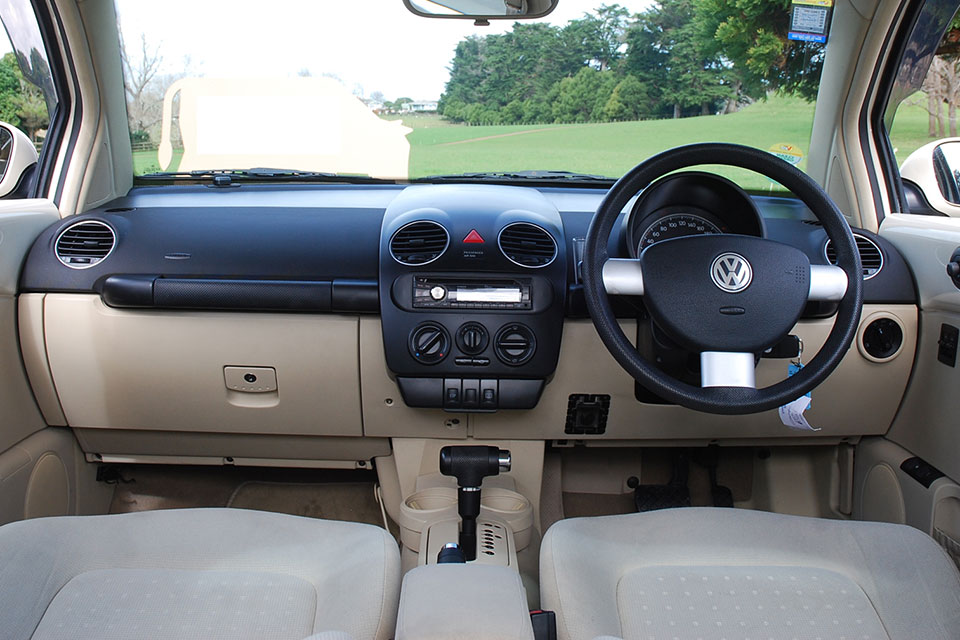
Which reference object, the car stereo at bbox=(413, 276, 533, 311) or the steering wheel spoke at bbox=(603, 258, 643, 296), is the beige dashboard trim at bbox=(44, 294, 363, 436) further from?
the steering wheel spoke at bbox=(603, 258, 643, 296)

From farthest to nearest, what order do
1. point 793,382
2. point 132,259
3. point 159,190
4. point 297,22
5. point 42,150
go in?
point 159,190 < point 42,150 < point 297,22 < point 132,259 < point 793,382

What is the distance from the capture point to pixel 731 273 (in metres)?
1.56

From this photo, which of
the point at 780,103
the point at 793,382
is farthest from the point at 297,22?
the point at 793,382

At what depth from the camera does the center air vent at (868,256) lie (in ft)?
7.14

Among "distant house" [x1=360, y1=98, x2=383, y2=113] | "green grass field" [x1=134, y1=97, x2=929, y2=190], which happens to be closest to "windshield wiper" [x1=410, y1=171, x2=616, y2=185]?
"green grass field" [x1=134, y1=97, x2=929, y2=190]

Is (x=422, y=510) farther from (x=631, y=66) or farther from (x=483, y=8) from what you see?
(x=631, y=66)

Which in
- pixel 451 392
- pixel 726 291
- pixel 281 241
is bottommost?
pixel 451 392

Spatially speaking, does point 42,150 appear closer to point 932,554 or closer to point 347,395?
point 347,395

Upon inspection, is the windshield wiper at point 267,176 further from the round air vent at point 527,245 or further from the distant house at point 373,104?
the round air vent at point 527,245

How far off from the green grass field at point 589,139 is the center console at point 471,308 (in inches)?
19.9

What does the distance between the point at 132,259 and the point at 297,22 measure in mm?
929

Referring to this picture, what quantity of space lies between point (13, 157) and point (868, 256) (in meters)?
2.81

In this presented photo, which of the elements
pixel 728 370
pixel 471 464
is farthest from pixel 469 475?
pixel 728 370

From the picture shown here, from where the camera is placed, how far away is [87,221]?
2.28 m
